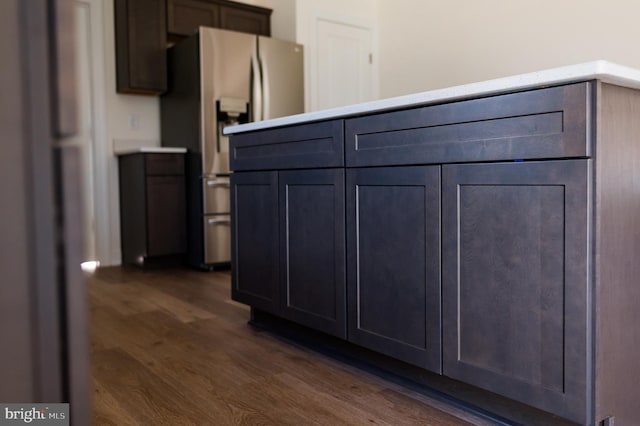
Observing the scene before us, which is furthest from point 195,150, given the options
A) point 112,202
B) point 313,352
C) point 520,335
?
point 520,335

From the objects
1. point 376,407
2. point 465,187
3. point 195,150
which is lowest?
point 376,407

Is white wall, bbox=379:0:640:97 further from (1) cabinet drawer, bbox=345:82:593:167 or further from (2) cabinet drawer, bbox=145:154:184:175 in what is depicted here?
(1) cabinet drawer, bbox=345:82:593:167

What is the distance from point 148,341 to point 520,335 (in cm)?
153

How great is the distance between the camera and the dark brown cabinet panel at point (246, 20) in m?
4.51

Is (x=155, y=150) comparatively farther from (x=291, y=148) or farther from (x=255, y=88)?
(x=291, y=148)

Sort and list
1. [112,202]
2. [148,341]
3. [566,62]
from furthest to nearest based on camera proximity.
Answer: [112,202] < [566,62] < [148,341]

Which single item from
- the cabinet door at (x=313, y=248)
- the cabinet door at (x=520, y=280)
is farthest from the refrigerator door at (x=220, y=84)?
the cabinet door at (x=520, y=280)

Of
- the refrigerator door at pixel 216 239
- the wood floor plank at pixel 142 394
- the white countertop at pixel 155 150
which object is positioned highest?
the white countertop at pixel 155 150

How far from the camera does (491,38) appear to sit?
4.17 meters

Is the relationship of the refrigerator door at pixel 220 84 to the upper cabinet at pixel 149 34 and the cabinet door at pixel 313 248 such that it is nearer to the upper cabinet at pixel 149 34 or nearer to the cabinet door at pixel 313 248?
the upper cabinet at pixel 149 34

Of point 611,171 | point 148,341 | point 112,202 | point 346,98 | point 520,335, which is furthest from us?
point 346,98

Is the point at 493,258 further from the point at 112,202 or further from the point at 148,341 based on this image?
the point at 112,202

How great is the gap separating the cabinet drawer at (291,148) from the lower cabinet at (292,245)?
36mm

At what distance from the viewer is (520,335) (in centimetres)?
136
